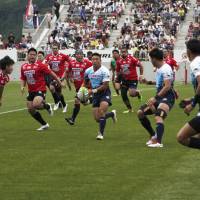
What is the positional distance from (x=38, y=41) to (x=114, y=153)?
1807 inches

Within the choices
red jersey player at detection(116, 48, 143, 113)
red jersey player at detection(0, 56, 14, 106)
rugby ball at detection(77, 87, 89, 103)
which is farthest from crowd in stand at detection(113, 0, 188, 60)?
red jersey player at detection(0, 56, 14, 106)

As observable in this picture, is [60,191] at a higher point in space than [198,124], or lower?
lower

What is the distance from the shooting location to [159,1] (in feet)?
209

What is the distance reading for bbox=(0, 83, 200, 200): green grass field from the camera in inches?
444

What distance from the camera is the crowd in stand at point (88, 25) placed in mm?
58156

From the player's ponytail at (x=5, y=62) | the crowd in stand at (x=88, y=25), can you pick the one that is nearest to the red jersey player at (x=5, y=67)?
the player's ponytail at (x=5, y=62)

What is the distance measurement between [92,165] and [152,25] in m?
46.6

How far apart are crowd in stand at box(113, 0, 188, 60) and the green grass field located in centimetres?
3486

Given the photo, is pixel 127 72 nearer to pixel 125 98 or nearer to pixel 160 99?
pixel 125 98

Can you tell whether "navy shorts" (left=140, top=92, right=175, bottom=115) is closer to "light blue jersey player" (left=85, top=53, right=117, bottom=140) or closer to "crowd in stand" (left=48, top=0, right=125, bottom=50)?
"light blue jersey player" (left=85, top=53, right=117, bottom=140)

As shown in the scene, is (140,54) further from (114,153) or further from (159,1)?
(114,153)

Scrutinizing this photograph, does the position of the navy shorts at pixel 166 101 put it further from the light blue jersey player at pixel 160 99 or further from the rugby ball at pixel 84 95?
the rugby ball at pixel 84 95

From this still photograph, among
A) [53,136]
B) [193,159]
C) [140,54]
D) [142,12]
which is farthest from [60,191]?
[142,12]

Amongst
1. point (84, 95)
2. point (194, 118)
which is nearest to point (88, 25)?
point (84, 95)
